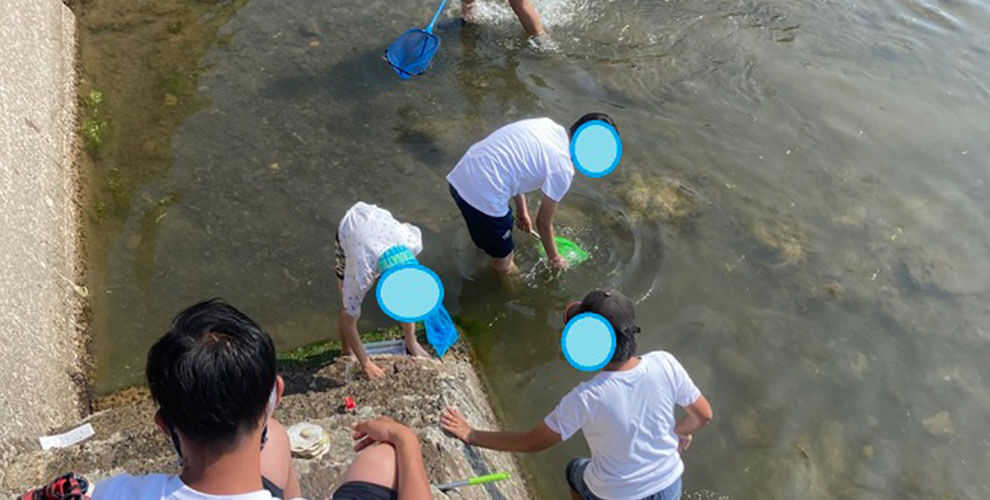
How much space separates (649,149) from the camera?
5.62 metres

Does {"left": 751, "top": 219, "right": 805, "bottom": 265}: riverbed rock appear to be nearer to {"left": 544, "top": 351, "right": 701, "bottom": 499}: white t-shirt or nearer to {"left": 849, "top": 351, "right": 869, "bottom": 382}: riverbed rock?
{"left": 849, "top": 351, "right": 869, "bottom": 382}: riverbed rock

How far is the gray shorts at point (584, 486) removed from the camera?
3062 mm

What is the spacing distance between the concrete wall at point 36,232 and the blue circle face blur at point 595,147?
2715 mm

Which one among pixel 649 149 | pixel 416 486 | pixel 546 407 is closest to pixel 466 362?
pixel 546 407

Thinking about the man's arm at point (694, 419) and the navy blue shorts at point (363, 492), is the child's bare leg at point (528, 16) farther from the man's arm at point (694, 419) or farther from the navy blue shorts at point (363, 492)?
the navy blue shorts at point (363, 492)

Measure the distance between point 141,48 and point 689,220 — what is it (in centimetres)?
424

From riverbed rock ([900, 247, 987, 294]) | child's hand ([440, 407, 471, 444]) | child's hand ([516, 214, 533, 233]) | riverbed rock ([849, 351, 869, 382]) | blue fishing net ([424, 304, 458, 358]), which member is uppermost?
child's hand ([440, 407, 471, 444])

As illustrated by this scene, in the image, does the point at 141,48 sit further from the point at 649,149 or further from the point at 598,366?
the point at 598,366

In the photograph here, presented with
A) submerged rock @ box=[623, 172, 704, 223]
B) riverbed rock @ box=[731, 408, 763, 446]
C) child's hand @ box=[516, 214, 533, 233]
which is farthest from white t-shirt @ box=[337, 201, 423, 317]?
submerged rock @ box=[623, 172, 704, 223]

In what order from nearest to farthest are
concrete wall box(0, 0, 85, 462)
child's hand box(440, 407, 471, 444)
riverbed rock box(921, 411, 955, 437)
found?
1. child's hand box(440, 407, 471, 444)
2. concrete wall box(0, 0, 85, 462)
3. riverbed rock box(921, 411, 955, 437)

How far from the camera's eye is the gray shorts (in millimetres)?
3062

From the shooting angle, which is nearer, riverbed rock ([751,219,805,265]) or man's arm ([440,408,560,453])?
man's arm ([440,408,560,453])

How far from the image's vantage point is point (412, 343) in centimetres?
395

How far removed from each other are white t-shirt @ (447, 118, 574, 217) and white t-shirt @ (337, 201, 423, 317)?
0.67m
